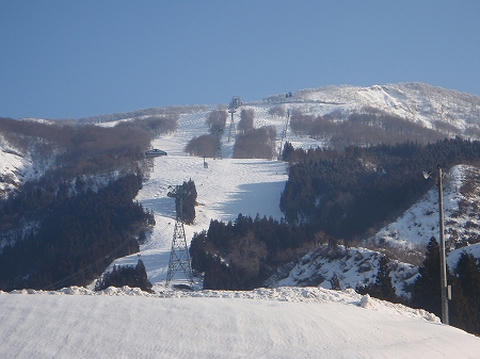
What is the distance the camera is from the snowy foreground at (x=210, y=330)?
11719 millimetres

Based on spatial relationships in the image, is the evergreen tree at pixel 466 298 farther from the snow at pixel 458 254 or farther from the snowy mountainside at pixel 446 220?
the snowy mountainside at pixel 446 220

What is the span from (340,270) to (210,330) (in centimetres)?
2658

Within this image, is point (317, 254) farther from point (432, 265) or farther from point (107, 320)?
point (107, 320)

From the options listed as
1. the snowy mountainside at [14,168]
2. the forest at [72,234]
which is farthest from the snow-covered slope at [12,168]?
the forest at [72,234]

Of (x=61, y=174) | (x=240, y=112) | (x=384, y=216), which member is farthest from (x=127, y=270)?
(x=240, y=112)

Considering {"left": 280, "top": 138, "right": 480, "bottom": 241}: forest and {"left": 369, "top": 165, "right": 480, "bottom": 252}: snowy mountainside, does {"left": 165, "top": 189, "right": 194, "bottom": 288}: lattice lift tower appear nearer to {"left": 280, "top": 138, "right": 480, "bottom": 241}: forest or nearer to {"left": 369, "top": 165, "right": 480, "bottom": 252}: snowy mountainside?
{"left": 369, "top": 165, "right": 480, "bottom": 252}: snowy mountainside

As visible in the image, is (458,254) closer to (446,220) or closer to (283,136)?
(446,220)

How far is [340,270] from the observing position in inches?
1517

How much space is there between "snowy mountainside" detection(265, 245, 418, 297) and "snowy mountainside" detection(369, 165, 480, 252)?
409 inches

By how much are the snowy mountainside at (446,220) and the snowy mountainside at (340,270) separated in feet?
34.1

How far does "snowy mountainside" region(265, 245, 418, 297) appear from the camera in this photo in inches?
1313

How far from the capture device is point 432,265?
22469mm

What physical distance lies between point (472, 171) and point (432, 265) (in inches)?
1755

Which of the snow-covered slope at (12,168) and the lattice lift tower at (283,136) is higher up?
the lattice lift tower at (283,136)
